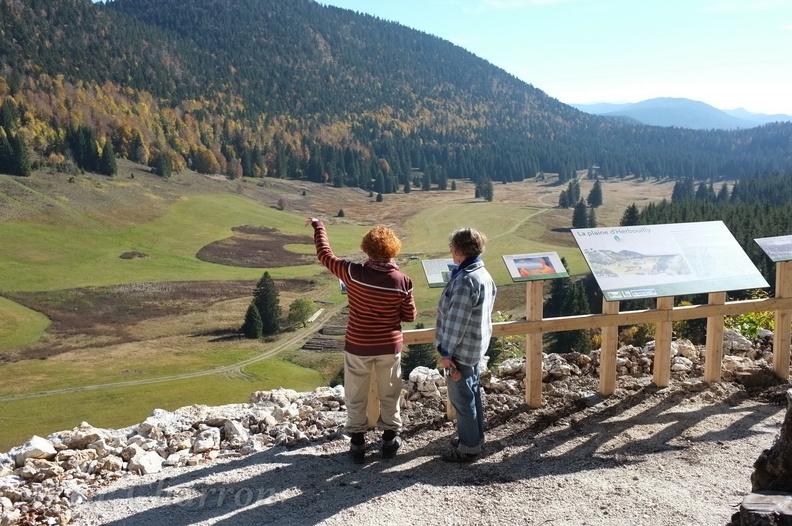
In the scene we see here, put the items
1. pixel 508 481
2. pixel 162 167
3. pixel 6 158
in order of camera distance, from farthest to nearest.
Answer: pixel 162 167
pixel 6 158
pixel 508 481

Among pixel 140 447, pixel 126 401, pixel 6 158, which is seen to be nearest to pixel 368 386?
pixel 140 447

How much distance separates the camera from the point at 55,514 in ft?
18.1

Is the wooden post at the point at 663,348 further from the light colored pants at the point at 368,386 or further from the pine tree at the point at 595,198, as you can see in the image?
the pine tree at the point at 595,198

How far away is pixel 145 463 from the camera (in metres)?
6.60

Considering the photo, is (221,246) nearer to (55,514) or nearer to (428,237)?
(428,237)

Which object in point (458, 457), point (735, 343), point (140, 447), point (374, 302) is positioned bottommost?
point (140, 447)

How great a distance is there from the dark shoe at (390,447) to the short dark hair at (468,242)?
6.52 feet

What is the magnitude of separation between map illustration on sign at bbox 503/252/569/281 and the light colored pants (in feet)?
6.00

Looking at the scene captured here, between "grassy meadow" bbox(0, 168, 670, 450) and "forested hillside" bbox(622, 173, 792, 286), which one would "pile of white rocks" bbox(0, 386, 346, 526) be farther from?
"grassy meadow" bbox(0, 168, 670, 450)

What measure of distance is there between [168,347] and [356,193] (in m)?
98.2

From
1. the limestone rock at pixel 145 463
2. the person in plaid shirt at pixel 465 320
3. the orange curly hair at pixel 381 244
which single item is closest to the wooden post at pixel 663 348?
the person in plaid shirt at pixel 465 320

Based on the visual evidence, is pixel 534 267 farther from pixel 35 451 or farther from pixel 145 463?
pixel 35 451

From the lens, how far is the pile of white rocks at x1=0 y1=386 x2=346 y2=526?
5.82 m

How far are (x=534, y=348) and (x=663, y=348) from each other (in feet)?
6.07
